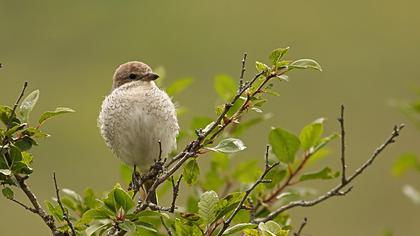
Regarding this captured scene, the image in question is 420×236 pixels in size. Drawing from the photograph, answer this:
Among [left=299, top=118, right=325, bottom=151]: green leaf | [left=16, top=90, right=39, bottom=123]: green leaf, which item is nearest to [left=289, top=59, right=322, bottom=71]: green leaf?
[left=299, top=118, right=325, bottom=151]: green leaf

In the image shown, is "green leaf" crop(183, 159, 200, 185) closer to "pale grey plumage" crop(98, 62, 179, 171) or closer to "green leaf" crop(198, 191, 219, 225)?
"green leaf" crop(198, 191, 219, 225)

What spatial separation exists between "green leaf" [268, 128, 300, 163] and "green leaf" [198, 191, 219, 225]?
Answer: 0.60 m

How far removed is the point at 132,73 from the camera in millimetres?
4113

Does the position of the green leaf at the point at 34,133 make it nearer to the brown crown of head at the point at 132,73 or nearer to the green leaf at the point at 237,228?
the green leaf at the point at 237,228

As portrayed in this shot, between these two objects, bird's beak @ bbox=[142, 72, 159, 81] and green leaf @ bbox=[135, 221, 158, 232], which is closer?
green leaf @ bbox=[135, 221, 158, 232]

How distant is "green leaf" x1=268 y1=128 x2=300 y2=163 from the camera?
3090 mm

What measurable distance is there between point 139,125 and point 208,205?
129cm

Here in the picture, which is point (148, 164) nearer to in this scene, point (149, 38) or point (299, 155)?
point (299, 155)

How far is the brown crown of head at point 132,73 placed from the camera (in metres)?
4.04

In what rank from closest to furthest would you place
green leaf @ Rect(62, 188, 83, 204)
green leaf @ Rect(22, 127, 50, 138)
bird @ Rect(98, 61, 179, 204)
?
1. green leaf @ Rect(22, 127, 50, 138)
2. green leaf @ Rect(62, 188, 83, 204)
3. bird @ Rect(98, 61, 179, 204)

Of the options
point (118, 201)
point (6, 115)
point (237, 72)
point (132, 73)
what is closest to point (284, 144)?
point (118, 201)

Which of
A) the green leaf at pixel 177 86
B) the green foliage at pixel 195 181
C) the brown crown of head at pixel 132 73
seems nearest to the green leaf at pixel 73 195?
the green foliage at pixel 195 181

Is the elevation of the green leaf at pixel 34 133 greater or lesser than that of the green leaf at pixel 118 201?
greater

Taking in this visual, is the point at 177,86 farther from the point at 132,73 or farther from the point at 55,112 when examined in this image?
the point at 55,112
